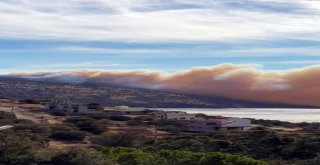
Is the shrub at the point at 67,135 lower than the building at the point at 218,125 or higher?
lower

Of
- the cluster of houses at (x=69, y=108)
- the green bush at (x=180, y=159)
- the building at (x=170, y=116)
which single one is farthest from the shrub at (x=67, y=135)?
the cluster of houses at (x=69, y=108)

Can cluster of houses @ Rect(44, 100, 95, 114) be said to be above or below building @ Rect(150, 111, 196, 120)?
above

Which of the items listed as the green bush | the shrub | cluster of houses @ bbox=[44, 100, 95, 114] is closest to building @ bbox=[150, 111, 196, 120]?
cluster of houses @ bbox=[44, 100, 95, 114]

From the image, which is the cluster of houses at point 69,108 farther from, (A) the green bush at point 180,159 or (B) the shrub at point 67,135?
(A) the green bush at point 180,159

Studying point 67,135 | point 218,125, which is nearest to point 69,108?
point 218,125

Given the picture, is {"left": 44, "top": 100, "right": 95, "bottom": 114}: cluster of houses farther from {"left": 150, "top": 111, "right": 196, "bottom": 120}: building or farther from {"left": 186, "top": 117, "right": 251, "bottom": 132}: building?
{"left": 186, "top": 117, "right": 251, "bottom": 132}: building

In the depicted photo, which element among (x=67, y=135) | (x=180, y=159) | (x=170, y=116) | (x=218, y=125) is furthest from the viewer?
(x=170, y=116)

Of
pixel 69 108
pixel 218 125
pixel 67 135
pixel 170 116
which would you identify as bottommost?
pixel 67 135

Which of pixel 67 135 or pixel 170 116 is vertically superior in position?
pixel 170 116

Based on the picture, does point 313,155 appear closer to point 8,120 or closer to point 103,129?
point 103,129

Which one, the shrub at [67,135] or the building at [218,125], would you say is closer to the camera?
the shrub at [67,135]

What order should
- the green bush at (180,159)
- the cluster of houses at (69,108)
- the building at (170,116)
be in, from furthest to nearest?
the cluster of houses at (69,108) → the building at (170,116) → the green bush at (180,159)

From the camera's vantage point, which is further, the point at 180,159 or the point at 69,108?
the point at 69,108

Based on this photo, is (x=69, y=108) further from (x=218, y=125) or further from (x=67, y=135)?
(x=67, y=135)
